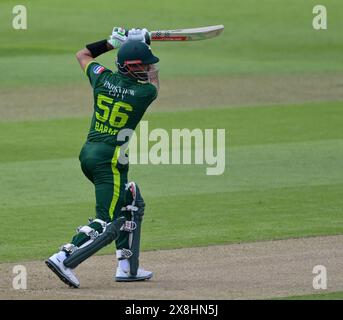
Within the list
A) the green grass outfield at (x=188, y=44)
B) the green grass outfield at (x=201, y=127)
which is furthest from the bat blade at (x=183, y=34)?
the green grass outfield at (x=188, y=44)

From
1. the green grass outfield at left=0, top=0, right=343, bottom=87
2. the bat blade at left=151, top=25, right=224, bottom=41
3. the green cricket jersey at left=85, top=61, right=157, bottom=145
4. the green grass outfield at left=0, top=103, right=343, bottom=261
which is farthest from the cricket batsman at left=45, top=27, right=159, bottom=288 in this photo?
the green grass outfield at left=0, top=0, right=343, bottom=87

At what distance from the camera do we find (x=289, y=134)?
19031mm

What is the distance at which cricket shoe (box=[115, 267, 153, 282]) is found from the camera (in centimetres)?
1020

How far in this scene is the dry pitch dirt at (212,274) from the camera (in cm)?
948

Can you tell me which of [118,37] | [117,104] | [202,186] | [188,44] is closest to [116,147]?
[117,104]

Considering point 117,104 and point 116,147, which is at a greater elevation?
point 117,104

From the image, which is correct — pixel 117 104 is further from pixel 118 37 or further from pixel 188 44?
pixel 188 44

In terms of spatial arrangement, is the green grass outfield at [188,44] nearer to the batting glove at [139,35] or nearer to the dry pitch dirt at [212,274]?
the dry pitch dirt at [212,274]

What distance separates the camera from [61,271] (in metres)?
9.66

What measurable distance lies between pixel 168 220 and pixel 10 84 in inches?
478

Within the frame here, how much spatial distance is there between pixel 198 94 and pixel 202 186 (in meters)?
8.49

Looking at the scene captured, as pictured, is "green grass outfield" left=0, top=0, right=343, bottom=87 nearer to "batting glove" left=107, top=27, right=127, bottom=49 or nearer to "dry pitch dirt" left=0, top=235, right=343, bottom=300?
"dry pitch dirt" left=0, top=235, right=343, bottom=300

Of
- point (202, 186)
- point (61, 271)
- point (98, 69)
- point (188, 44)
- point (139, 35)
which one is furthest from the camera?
point (188, 44)
